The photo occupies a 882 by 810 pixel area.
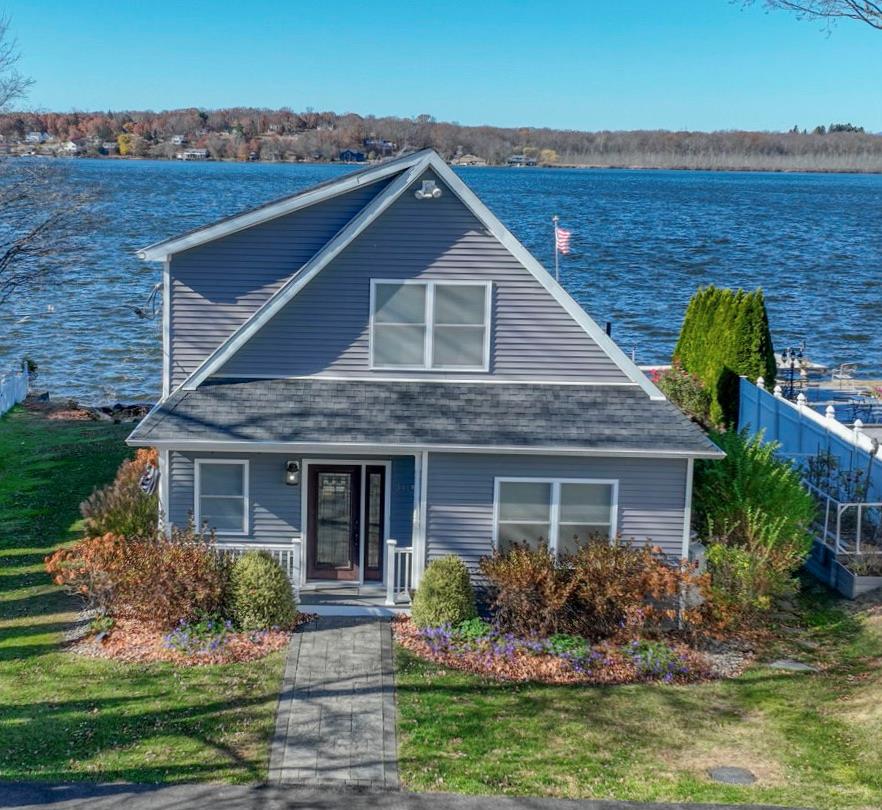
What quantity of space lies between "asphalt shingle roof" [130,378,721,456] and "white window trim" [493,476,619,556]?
73 cm

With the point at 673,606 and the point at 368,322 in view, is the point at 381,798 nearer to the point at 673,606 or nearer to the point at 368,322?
the point at 673,606

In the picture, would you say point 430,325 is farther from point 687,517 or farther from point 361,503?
point 687,517

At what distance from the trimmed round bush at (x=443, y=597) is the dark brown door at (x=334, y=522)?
211cm

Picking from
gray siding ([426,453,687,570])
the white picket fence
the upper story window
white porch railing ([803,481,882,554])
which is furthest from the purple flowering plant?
the white picket fence

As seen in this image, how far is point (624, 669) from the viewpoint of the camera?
15.8 m

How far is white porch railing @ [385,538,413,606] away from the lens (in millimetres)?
17562

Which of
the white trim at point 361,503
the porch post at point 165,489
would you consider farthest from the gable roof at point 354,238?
the white trim at point 361,503

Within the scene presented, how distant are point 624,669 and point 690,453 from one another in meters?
3.48

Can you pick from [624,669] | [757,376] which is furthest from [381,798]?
[757,376]

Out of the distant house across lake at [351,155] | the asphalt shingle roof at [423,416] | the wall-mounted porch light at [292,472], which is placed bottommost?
the wall-mounted porch light at [292,472]

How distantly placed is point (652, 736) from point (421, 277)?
8.05 meters

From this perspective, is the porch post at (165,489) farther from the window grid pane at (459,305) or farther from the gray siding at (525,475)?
the window grid pane at (459,305)

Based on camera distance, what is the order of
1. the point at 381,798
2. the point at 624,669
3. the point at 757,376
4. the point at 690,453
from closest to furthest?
1. the point at 381,798
2. the point at 624,669
3. the point at 690,453
4. the point at 757,376

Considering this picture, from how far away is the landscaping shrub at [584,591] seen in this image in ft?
53.9
